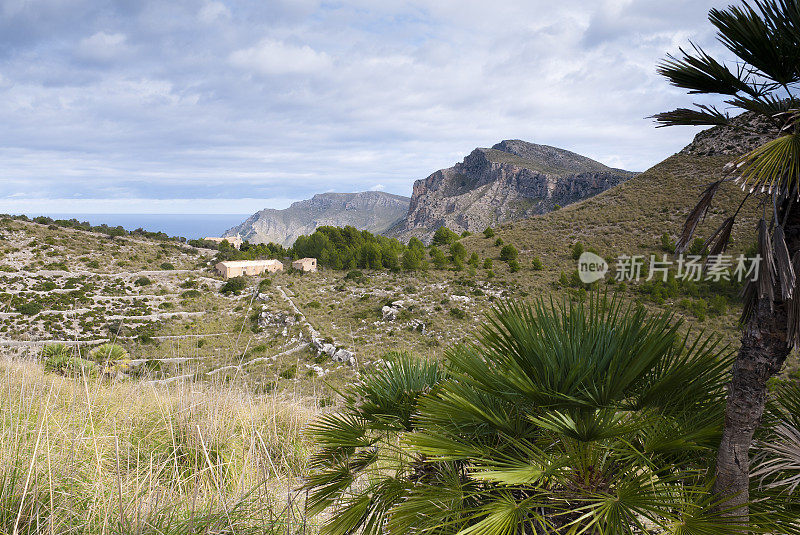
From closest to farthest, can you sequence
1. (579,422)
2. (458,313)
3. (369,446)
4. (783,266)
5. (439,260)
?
(783,266), (579,422), (369,446), (458,313), (439,260)

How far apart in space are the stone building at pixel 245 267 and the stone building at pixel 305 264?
6.21 feet

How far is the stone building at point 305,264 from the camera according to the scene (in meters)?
45.1

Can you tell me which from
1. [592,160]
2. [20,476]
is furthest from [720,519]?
[592,160]

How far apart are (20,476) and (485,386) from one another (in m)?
2.42

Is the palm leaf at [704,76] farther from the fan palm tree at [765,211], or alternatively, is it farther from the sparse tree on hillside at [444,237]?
the sparse tree on hillside at [444,237]

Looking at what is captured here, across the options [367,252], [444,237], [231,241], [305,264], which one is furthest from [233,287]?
[231,241]

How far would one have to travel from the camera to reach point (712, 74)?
1375 mm

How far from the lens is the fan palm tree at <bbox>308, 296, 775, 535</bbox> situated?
47.7 inches

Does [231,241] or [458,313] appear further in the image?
[231,241]

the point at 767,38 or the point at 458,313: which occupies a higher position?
the point at 767,38

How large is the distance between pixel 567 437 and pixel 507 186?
103529 millimetres

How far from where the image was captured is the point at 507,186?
98688 millimetres

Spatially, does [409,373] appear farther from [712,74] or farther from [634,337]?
[712,74]

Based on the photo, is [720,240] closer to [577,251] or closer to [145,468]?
[145,468]
